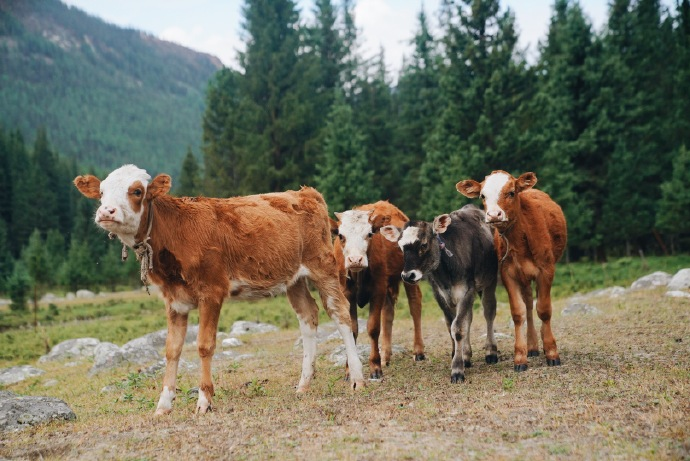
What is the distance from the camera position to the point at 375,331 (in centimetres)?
977

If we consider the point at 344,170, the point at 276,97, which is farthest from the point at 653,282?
the point at 276,97

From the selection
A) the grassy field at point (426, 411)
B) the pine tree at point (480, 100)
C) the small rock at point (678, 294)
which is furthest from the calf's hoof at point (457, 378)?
the pine tree at point (480, 100)

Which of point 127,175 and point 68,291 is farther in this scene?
point 68,291

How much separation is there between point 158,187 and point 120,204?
66 cm

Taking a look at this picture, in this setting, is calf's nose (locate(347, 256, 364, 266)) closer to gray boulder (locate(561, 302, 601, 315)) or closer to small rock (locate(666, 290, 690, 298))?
gray boulder (locate(561, 302, 601, 315))

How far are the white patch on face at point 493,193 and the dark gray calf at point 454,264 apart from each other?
655 millimetres

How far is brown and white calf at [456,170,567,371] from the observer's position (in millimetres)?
9148

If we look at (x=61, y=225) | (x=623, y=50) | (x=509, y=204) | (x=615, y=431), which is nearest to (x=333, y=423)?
(x=615, y=431)

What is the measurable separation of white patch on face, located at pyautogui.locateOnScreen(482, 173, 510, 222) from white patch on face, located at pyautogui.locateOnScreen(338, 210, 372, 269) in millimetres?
1898

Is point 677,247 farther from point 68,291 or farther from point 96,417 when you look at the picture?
point 68,291

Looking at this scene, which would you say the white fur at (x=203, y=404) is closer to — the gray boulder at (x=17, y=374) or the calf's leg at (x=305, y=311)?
the calf's leg at (x=305, y=311)

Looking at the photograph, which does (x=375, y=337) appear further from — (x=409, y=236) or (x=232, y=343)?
(x=232, y=343)

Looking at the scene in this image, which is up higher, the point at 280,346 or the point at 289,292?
the point at 289,292

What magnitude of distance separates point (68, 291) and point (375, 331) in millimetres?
51595
